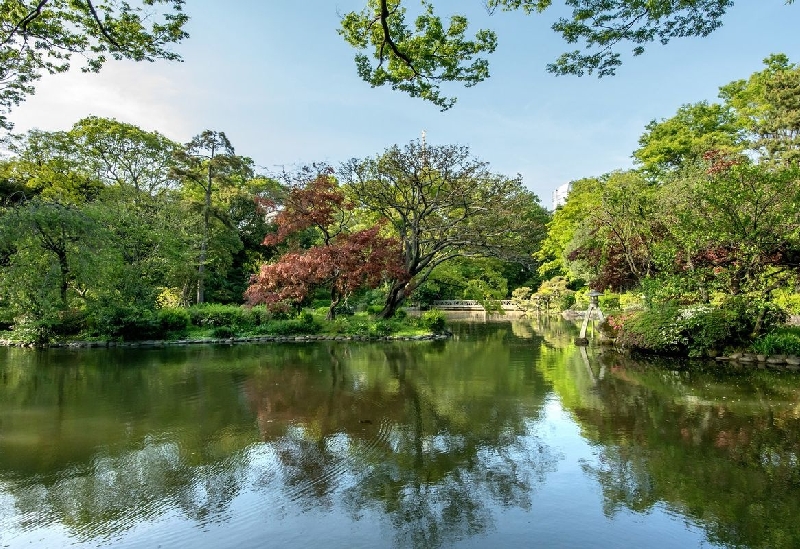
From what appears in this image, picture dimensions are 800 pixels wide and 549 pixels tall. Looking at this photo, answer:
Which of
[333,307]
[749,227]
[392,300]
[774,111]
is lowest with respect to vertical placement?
[333,307]

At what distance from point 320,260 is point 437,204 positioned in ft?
15.4

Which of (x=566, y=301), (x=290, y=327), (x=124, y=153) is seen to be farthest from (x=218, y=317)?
(x=566, y=301)

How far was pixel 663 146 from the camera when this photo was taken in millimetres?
25656

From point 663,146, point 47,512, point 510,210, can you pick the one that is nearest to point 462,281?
point 510,210

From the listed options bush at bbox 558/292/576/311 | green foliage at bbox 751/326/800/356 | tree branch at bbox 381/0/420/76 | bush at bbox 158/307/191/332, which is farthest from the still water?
bush at bbox 558/292/576/311

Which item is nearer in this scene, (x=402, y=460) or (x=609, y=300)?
(x=402, y=460)

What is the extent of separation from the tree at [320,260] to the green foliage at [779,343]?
975 cm

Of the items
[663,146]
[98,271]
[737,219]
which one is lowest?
[98,271]

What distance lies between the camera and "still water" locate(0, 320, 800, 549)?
337 centimetres

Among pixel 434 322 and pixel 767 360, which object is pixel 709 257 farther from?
pixel 434 322

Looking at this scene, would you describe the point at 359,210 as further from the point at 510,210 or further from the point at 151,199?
the point at 151,199

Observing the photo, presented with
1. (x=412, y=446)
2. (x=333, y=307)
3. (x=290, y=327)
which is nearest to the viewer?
(x=412, y=446)

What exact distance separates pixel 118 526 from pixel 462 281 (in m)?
19.6

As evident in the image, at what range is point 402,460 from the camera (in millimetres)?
4648
